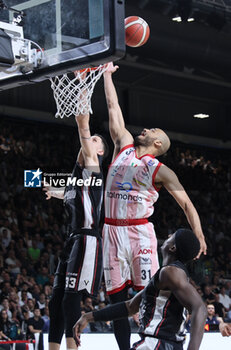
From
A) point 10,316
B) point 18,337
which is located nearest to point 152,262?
point 18,337

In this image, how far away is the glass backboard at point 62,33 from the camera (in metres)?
4.62

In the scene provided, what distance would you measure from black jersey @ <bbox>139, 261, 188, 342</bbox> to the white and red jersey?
168 cm

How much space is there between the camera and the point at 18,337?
9.34 metres

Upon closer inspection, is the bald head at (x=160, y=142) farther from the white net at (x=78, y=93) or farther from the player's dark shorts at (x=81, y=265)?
the player's dark shorts at (x=81, y=265)

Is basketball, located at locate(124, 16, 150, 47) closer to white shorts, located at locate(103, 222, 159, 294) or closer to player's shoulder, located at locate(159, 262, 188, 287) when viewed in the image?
white shorts, located at locate(103, 222, 159, 294)

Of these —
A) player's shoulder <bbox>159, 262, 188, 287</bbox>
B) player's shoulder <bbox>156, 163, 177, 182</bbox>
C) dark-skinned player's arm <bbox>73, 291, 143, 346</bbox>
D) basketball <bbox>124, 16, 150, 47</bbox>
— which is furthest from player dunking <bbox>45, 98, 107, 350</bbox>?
player's shoulder <bbox>159, 262, 188, 287</bbox>

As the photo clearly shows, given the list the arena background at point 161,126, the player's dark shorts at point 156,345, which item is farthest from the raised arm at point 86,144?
the arena background at point 161,126

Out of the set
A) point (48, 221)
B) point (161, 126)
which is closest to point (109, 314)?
point (48, 221)

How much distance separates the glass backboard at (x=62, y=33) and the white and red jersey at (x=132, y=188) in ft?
3.80

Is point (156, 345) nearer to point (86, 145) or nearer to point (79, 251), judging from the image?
point (79, 251)

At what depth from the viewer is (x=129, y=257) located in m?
5.39

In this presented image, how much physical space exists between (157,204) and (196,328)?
14820 millimetres

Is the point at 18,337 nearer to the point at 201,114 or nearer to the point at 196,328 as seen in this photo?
the point at 196,328

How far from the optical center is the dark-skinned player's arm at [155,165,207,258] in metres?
5.22
